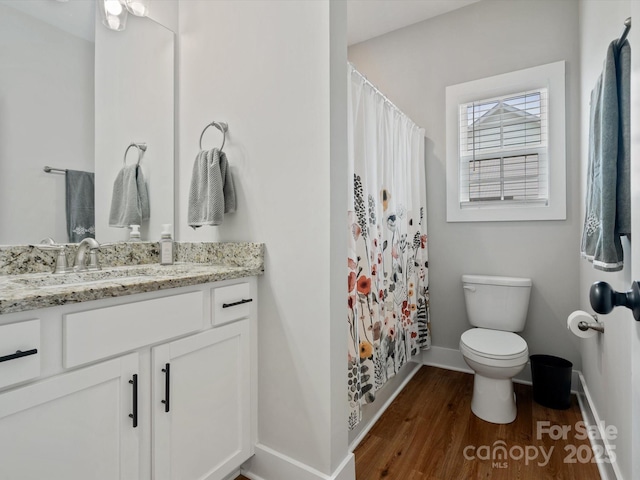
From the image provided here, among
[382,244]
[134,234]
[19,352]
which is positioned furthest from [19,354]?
[382,244]

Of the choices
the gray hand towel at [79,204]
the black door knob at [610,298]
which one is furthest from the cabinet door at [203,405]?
the black door knob at [610,298]

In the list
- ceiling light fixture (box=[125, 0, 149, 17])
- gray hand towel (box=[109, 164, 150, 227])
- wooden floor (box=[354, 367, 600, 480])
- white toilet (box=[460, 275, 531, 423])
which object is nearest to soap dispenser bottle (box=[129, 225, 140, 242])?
gray hand towel (box=[109, 164, 150, 227])

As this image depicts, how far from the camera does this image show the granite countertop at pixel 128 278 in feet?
2.67

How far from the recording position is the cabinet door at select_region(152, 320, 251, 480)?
1.08 metres

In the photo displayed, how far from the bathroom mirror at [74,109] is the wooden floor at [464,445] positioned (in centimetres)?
161

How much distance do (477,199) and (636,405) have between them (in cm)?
206

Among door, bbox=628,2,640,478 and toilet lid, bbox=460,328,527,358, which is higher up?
door, bbox=628,2,640,478

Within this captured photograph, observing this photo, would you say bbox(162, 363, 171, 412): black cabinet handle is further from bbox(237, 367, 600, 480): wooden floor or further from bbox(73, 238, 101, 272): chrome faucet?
bbox(237, 367, 600, 480): wooden floor

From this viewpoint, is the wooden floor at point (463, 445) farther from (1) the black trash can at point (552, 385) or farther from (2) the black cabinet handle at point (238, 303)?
(2) the black cabinet handle at point (238, 303)

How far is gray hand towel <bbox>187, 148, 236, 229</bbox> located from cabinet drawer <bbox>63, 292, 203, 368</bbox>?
1.37ft

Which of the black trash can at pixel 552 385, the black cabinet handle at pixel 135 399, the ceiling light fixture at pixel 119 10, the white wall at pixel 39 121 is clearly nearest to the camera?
the black cabinet handle at pixel 135 399

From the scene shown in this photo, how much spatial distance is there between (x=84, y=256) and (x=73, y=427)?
72cm

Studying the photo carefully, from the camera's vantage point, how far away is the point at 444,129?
8.30 ft

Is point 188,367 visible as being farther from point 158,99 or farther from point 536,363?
point 536,363
